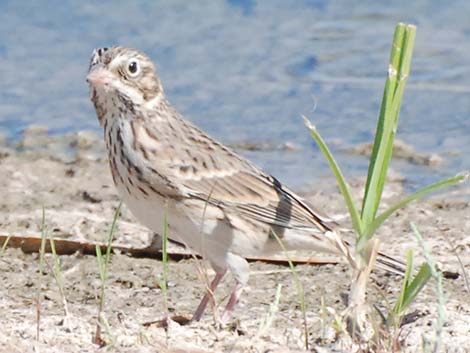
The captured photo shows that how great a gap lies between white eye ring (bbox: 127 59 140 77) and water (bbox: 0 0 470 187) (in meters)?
3.12

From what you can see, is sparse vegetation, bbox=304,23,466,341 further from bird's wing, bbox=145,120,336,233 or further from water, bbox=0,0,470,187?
water, bbox=0,0,470,187

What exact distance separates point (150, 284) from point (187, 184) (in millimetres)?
629

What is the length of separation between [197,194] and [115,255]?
3.22 feet

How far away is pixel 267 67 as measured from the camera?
1245 centimetres

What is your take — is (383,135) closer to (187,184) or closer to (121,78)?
(187,184)

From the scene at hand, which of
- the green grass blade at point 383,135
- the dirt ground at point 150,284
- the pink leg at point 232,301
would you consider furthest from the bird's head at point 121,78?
the green grass blade at point 383,135

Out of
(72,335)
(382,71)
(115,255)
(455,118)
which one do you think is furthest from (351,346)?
(382,71)

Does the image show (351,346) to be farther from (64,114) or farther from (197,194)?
(64,114)

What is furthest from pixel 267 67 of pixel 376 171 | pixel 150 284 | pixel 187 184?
pixel 376 171

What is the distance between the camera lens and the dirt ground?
239 inches

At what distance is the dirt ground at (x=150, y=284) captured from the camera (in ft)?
19.9

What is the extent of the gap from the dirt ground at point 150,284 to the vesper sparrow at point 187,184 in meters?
0.24

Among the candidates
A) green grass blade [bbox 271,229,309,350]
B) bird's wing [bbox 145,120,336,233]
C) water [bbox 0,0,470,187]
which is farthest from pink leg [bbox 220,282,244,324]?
water [bbox 0,0,470,187]

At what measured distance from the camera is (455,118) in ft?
37.4
